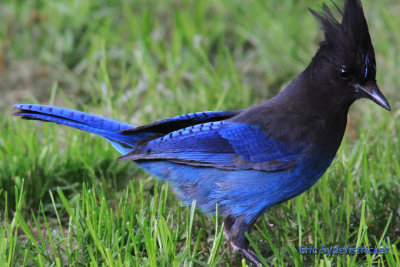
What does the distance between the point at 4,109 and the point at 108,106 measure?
87 centimetres

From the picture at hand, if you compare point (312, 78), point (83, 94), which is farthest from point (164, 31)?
point (312, 78)

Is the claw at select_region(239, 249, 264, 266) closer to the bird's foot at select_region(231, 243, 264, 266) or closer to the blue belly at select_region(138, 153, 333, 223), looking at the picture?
the bird's foot at select_region(231, 243, 264, 266)

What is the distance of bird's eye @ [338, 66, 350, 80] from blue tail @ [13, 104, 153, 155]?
0.96 metres

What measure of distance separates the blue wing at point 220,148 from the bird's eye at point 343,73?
14.9 inches

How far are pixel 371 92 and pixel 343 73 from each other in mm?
A: 148

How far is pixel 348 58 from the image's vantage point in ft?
9.00

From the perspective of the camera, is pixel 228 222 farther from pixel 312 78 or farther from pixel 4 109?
pixel 4 109

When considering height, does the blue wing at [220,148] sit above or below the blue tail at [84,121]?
below

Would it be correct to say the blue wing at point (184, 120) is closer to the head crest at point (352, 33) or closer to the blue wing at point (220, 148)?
the blue wing at point (220, 148)

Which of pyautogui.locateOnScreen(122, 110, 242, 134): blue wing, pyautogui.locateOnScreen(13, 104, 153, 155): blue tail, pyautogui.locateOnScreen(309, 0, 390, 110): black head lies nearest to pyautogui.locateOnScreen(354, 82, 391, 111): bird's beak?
pyautogui.locateOnScreen(309, 0, 390, 110): black head

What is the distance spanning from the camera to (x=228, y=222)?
295 cm

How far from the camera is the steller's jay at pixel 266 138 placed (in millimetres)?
2748

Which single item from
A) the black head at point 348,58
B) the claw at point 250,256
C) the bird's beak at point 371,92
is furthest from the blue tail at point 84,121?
the bird's beak at point 371,92

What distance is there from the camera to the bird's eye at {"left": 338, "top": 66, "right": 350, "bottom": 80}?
2.76 meters
